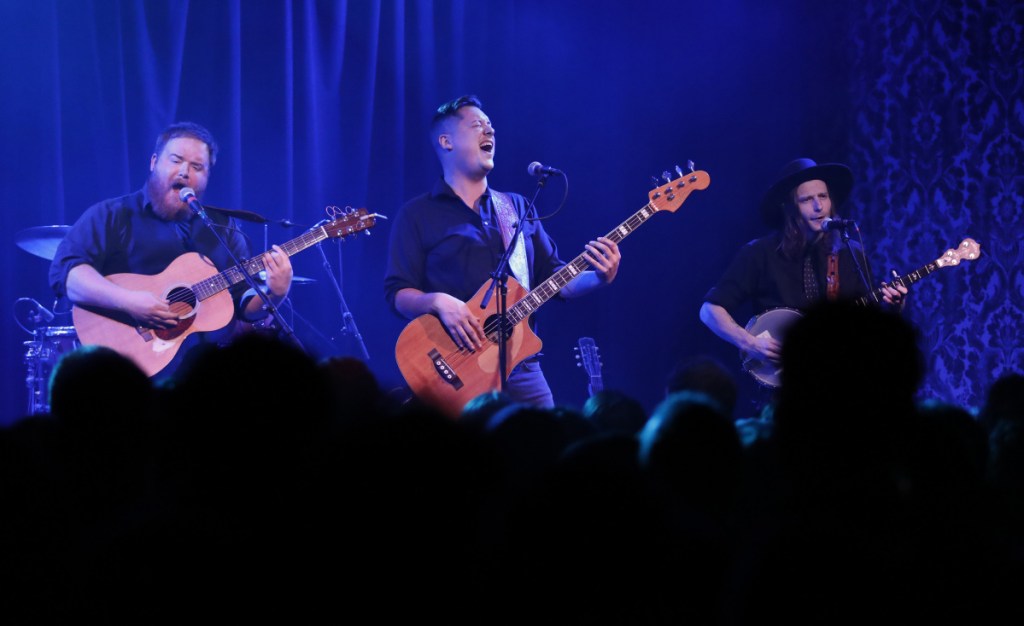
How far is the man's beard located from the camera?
5.17 m

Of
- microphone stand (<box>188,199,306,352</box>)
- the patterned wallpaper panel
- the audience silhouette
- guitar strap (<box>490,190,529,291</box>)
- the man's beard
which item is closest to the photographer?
the audience silhouette

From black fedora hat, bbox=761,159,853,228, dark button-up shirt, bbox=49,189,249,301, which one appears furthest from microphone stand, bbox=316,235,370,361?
black fedora hat, bbox=761,159,853,228

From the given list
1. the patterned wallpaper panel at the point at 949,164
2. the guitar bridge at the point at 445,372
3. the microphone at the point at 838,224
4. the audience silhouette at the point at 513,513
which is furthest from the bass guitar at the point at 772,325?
the audience silhouette at the point at 513,513

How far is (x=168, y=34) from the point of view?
6188 mm

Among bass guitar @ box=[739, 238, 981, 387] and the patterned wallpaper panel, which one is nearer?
bass guitar @ box=[739, 238, 981, 387]

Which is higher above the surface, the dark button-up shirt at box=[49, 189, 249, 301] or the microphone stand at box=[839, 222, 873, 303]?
the dark button-up shirt at box=[49, 189, 249, 301]

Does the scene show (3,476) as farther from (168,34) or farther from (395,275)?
(168,34)

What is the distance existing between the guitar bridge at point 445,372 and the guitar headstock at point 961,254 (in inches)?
123

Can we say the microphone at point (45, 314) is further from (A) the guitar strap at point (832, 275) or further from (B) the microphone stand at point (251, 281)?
(A) the guitar strap at point (832, 275)

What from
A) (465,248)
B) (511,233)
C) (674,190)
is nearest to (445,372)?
(465,248)

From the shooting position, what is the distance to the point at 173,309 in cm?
509

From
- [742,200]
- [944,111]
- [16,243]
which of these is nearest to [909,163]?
[944,111]

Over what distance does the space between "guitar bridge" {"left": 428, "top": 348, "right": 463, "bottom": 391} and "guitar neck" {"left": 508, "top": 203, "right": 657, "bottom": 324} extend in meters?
0.41

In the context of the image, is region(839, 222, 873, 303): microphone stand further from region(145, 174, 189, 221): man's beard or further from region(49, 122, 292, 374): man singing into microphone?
region(145, 174, 189, 221): man's beard
